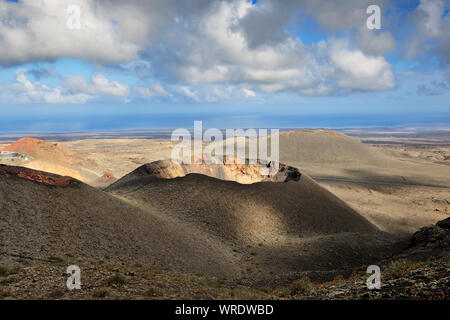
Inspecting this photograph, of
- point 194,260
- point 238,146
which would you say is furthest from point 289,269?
point 238,146

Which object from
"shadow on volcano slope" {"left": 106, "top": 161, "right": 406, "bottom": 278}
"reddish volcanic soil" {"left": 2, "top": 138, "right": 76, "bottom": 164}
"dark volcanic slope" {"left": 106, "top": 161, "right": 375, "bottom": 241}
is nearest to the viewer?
"shadow on volcano slope" {"left": 106, "top": 161, "right": 406, "bottom": 278}

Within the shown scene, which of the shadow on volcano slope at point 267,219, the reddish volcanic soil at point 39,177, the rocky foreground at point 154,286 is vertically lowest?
the shadow on volcano slope at point 267,219

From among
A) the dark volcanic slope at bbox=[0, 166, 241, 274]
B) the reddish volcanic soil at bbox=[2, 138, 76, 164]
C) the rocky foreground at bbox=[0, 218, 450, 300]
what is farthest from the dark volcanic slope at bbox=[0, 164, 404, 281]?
the reddish volcanic soil at bbox=[2, 138, 76, 164]

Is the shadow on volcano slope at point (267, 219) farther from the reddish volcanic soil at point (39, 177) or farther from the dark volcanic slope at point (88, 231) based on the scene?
the reddish volcanic soil at point (39, 177)

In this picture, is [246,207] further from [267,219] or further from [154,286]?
[154,286]

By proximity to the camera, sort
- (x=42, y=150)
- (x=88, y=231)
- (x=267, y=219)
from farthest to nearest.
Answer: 1. (x=42, y=150)
2. (x=267, y=219)
3. (x=88, y=231)

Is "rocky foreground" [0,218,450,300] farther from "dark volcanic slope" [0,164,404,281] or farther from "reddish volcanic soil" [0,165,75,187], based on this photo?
"reddish volcanic soil" [0,165,75,187]

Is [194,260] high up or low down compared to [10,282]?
down

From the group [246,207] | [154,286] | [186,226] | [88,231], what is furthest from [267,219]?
[154,286]

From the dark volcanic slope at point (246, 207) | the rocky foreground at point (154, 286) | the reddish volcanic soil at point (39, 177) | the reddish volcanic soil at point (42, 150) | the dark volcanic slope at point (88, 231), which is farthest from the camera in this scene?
the reddish volcanic soil at point (42, 150)

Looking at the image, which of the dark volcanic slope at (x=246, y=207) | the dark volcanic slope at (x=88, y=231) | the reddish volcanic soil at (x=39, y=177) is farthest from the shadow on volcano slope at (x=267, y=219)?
the reddish volcanic soil at (x=39, y=177)

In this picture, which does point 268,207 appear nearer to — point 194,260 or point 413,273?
point 194,260
